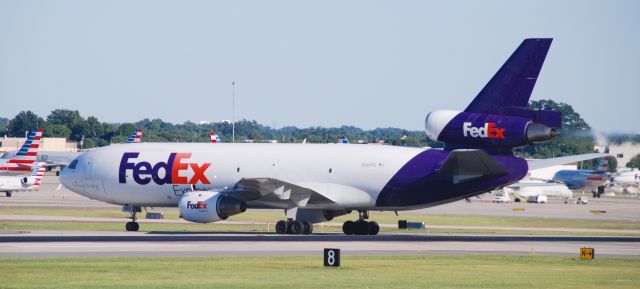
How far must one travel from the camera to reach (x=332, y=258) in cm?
4034

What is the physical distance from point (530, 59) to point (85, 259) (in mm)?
24723

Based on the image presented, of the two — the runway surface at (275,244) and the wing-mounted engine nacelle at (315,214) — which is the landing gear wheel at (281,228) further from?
the wing-mounted engine nacelle at (315,214)

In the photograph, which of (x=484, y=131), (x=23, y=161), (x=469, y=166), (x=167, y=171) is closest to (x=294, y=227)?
(x=167, y=171)

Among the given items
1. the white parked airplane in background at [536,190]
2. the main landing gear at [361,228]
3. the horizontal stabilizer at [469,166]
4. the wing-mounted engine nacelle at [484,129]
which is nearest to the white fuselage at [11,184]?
the white parked airplane in background at [536,190]

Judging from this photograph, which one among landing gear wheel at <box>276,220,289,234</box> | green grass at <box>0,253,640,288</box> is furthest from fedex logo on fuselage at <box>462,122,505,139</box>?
green grass at <box>0,253,640,288</box>

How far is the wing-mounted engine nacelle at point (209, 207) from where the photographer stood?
197 ft

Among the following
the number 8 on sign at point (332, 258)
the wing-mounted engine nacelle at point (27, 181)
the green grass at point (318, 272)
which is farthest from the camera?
the wing-mounted engine nacelle at point (27, 181)

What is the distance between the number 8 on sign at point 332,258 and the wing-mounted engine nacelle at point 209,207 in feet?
65.9

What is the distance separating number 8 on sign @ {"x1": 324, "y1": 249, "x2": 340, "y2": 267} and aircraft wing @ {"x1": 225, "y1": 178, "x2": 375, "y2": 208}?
803 inches

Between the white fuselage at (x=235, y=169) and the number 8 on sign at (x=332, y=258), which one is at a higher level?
the white fuselage at (x=235, y=169)

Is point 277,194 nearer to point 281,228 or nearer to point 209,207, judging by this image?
point 281,228

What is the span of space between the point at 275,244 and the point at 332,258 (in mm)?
12144

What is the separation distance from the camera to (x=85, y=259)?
42531 mm

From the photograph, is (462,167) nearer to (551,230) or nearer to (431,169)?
(431,169)
